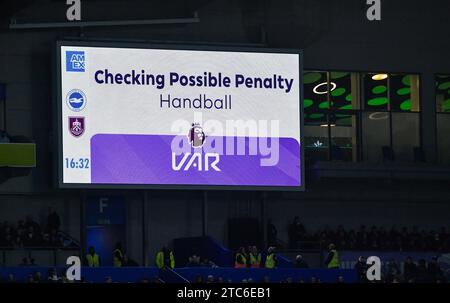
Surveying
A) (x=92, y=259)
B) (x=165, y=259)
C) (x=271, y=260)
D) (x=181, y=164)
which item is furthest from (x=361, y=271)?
(x=92, y=259)

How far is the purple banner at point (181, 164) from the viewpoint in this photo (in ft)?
89.6

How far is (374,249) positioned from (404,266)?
66.8 inches

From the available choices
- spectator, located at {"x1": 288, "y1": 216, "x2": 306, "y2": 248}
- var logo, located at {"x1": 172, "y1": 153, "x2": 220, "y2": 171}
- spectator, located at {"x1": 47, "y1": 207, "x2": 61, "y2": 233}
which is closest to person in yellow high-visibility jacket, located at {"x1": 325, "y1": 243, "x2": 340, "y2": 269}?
spectator, located at {"x1": 288, "y1": 216, "x2": 306, "y2": 248}

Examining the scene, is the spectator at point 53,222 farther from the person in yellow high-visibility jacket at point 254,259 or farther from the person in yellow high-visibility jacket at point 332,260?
the person in yellow high-visibility jacket at point 332,260

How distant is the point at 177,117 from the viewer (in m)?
28.0

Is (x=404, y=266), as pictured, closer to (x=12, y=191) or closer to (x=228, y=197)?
(x=228, y=197)

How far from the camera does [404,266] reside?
26.6 m

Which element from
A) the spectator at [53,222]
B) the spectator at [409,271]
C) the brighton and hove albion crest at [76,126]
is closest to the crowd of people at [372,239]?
the spectator at [409,271]

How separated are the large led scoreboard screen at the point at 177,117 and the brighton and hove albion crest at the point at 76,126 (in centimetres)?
2

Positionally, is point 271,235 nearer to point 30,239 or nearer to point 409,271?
point 409,271

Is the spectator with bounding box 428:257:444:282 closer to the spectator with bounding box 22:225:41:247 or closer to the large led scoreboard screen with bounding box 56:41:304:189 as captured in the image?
the large led scoreboard screen with bounding box 56:41:304:189

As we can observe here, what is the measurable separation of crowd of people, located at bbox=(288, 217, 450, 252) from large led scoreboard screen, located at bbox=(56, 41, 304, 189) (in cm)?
140

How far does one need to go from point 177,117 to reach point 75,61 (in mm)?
2970
